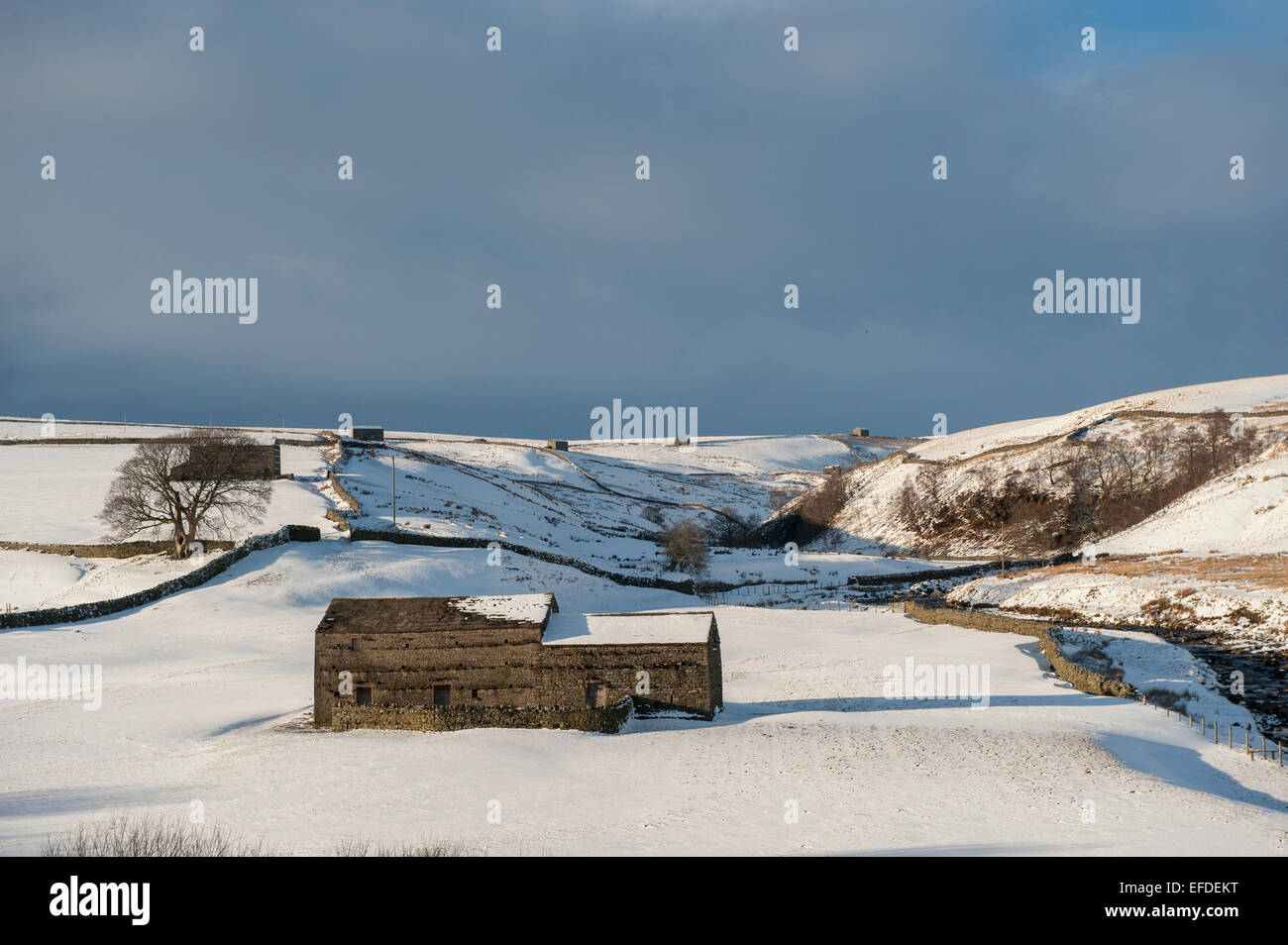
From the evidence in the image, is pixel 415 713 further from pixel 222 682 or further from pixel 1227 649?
pixel 1227 649

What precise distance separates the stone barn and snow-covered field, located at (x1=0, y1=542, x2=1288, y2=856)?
1208 mm

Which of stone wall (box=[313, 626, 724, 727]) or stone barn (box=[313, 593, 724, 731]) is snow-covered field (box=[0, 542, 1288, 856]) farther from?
stone wall (box=[313, 626, 724, 727])

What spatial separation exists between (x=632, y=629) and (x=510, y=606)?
5059 millimetres

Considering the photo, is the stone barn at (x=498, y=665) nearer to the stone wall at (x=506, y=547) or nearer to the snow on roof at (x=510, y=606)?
the snow on roof at (x=510, y=606)

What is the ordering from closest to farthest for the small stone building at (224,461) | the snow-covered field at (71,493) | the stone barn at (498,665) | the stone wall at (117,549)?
1. the stone barn at (498,665)
2. the small stone building at (224,461)
3. the stone wall at (117,549)
4. the snow-covered field at (71,493)

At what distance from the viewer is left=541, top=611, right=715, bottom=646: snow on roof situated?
35.2m

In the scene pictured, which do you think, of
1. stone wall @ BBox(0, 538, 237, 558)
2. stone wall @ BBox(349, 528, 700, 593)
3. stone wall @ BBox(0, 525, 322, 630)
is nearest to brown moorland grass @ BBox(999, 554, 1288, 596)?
stone wall @ BBox(349, 528, 700, 593)

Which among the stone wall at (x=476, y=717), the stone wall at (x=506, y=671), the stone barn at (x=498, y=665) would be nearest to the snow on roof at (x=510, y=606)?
the stone barn at (x=498, y=665)

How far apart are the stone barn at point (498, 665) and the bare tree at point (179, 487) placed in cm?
3090

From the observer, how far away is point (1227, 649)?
49656mm

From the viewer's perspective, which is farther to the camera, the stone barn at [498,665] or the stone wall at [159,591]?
the stone wall at [159,591]

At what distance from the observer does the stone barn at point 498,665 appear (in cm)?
3453

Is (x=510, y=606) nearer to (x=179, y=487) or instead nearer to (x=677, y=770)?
(x=677, y=770)
